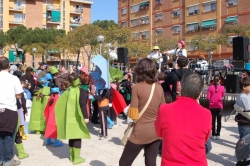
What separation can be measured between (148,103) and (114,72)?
4489 mm

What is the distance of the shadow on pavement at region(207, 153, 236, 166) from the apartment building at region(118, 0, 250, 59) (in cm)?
3598

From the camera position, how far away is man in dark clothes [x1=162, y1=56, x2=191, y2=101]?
213 inches

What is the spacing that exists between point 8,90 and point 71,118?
4.16 feet

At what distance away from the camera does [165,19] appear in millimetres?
52531

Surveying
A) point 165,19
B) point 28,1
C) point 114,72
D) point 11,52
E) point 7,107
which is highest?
point 28,1

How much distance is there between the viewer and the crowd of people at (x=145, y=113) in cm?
268

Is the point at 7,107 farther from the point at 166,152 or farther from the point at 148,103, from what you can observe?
the point at 166,152

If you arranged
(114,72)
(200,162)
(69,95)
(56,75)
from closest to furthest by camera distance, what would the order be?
1. (200,162)
2. (69,95)
3. (114,72)
4. (56,75)

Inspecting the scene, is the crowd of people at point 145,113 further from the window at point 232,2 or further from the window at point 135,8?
the window at point 135,8

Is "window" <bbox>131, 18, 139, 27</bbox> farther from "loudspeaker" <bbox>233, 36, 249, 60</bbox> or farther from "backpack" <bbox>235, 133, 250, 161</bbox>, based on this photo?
"backpack" <bbox>235, 133, 250, 161</bbox>

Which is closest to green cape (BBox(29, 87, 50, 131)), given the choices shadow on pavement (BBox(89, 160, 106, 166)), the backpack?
shadow on pavement (BBox(89, 160, 106, 166))

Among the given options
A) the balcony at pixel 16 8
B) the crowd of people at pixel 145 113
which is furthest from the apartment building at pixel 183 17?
the crowd of people at pixel 145 113

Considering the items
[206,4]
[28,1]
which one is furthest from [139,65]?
[28,1]

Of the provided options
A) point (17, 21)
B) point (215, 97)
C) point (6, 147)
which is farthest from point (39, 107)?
point (17, 21)
